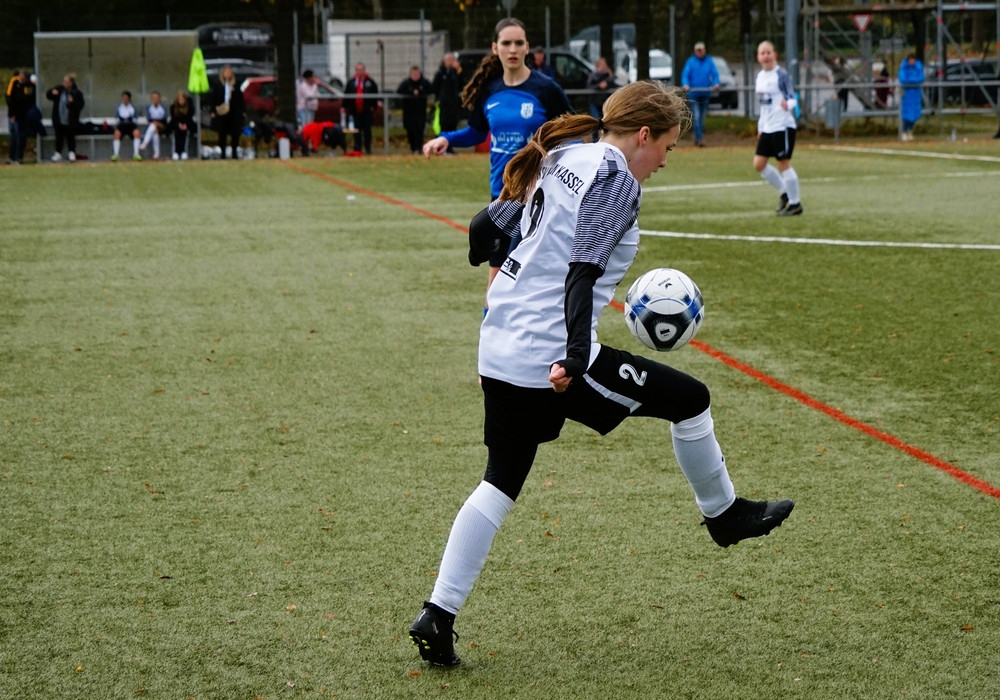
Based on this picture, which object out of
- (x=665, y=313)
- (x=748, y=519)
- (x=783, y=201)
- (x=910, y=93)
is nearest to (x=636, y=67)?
(x=910, y=93)

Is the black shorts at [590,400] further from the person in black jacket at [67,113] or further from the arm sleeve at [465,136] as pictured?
the person in black jacket at [67,113]

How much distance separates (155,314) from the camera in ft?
32.5

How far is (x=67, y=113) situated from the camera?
2881 centimetres

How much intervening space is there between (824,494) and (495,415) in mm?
2116

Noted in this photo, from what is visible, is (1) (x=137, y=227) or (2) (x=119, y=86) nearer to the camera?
(1) (x=137, y=227)

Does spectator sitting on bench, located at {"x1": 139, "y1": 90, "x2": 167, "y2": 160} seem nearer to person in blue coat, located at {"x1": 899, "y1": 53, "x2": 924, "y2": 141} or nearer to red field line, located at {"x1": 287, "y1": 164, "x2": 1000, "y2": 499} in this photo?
person in blue coat, located at {"x1": 899, "y1": 53, "x2": 924, "y2": 141}

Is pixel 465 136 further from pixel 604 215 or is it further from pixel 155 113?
pixel 155 113

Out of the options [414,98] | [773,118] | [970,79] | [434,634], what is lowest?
[434,634]

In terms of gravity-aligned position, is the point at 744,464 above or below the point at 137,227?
below

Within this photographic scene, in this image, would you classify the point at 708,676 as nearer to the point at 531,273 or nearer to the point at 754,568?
the point at 754,568

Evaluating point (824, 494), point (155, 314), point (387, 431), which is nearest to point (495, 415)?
point (824, 494)

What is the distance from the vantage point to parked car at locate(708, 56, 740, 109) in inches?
1265

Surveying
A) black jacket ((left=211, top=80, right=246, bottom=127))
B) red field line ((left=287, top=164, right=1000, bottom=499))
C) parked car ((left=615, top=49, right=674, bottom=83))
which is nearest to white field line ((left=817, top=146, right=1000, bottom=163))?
parked car ((left=615, top=49, right=674, bottom=83))

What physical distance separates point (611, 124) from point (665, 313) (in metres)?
0.77
